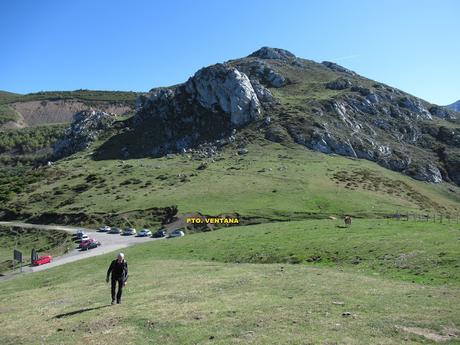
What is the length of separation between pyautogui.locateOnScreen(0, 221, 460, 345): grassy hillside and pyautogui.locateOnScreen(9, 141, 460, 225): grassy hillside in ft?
192

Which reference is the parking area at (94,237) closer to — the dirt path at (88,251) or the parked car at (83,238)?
the dirt path at (88,251)

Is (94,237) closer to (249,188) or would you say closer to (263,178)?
(249,188)

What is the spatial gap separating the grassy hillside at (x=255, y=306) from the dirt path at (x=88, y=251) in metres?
26.3

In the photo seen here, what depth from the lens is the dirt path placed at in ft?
221

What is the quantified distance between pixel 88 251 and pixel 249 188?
49.7m

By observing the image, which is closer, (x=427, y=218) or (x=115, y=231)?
(x=427, y=218)

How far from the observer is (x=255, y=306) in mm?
22312

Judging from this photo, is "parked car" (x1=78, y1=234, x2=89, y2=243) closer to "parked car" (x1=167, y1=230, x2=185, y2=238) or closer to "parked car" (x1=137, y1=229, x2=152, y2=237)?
"parked car" (x1=137, y1=229, x2=152, y2=237)

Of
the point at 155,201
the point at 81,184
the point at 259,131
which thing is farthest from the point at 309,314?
the point at 259,131

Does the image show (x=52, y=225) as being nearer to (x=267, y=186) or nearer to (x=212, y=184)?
(x=212, y=184)

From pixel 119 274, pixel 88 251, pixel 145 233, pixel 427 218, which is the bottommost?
pixel 88 251

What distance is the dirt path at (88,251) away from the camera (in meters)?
67.3

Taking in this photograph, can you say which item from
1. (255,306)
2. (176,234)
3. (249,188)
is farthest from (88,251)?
(255,306)

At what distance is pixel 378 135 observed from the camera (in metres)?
198
